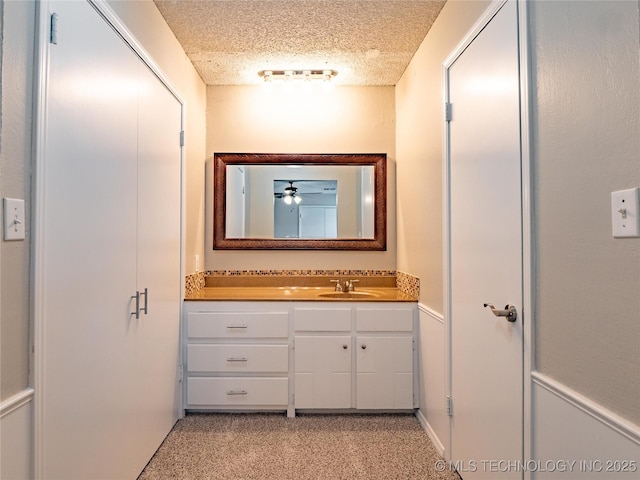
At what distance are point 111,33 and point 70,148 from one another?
24.3 inches

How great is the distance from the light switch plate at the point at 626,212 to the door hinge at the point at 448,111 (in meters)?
1.22

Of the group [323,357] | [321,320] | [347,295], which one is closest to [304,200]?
[347,295]

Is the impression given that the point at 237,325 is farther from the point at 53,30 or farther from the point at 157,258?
the point at 53,30

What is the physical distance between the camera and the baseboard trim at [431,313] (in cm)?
214

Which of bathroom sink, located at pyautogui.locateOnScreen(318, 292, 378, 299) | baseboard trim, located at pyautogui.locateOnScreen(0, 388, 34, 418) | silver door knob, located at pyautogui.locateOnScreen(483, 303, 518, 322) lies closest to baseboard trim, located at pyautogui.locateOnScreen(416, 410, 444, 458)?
bathroom sink, located at pyautogui.locateOnScreen(318, 292, 378, 299)

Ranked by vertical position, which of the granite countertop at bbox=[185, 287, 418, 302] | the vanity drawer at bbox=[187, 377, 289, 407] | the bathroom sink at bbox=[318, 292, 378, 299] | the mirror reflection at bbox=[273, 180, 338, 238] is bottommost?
the vanity drawer at bbox=[187, 377, 289, 407]

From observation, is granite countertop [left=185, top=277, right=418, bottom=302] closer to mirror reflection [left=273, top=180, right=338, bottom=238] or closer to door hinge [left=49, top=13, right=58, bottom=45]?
mirror reflection [left=273, top=180, right=338, bottom=238]

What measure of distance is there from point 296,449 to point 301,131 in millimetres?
2339

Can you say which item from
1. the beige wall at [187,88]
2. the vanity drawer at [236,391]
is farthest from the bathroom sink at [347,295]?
the beige wall at [187,88]

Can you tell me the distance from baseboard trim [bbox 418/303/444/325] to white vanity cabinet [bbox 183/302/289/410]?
0.90m

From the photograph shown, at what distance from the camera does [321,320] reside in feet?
8.48

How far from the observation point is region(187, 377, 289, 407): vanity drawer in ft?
8.38

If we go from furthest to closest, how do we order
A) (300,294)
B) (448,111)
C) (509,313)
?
(300,294) → (448,111) → (509,313)

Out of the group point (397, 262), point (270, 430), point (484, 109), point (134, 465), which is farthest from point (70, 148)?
point (397, 262)
